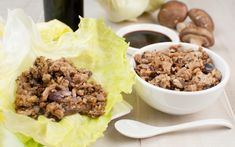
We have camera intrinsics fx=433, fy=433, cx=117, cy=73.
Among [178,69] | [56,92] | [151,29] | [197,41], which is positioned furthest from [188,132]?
[151,29]

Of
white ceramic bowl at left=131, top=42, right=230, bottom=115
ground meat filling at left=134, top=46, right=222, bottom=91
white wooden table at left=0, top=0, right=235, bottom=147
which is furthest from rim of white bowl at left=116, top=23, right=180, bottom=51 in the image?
white ceramic bowl at left=131, top=42, right=230, bottom=115

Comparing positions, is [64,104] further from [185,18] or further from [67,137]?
[185,18]

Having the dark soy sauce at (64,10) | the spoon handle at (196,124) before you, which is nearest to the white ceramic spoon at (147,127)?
the spoon handle at (196,124)

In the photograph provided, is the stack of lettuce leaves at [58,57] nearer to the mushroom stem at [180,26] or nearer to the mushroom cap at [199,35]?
the mushroom cap at [199,35]

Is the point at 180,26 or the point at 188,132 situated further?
the point at 180,26

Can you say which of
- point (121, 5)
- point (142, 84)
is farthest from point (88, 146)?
point (121, 5)

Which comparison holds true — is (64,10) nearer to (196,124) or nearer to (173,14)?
(173,14)
